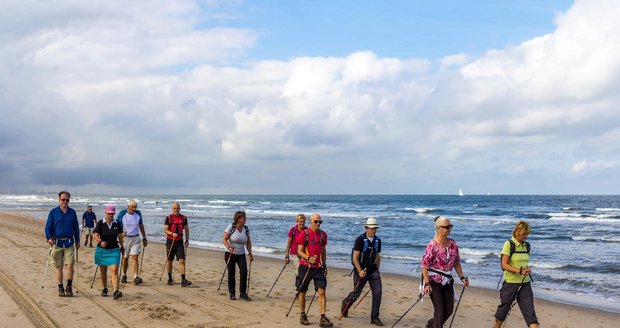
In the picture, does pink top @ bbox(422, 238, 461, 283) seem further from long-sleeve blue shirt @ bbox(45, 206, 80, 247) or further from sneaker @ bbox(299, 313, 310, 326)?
long-sleeve blue shirt @ bbox(45, 206, 80, 247)

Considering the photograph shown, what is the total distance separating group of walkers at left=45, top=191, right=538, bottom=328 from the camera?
21.4 feet

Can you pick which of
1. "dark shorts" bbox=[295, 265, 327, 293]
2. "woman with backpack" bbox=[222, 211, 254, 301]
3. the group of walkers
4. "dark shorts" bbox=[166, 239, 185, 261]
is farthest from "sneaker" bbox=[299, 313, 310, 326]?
"dark shorts" bbox=[166, 239, 185, 261]

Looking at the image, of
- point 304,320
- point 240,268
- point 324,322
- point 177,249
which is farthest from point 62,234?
point 324,322

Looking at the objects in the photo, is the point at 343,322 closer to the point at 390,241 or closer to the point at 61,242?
the point at 61,242

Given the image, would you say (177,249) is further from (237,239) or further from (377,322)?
(377,322)

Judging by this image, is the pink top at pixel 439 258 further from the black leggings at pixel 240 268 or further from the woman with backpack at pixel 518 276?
the black leggings at pixel 240 268

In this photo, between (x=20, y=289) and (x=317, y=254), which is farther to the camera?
(x=20, y=289)

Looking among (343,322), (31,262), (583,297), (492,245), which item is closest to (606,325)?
(583,297)

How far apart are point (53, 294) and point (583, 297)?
11293 millimetres

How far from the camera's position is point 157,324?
798cm

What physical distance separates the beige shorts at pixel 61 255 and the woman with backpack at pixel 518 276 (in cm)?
714

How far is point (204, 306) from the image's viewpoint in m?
9.35

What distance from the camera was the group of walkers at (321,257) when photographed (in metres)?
6.52

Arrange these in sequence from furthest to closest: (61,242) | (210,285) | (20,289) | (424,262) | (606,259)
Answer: (606,259)
(210,285)
(20,289)
(61,242)
(424,262)
